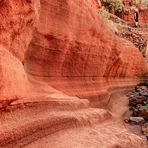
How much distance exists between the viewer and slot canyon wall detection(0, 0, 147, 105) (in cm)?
412

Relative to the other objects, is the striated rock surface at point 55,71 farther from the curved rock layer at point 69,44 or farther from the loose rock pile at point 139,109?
the loose rock pile at point 139,109

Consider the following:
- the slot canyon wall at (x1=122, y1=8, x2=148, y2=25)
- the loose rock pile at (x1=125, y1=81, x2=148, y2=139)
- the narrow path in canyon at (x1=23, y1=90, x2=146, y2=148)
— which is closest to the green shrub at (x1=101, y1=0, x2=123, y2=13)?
the slot canyon wall at (x1=122, y1=8, x2=148, y2=25)

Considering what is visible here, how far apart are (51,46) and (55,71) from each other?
535mm

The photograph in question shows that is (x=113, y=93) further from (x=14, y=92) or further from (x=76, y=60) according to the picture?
(x=14, y=92)

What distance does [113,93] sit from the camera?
1101 centimetres

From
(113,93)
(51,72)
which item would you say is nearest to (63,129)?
(51,72)

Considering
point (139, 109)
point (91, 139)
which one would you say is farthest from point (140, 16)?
point (91, 139)

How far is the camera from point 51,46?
6.55 meters

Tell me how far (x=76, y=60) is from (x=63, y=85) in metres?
0.89

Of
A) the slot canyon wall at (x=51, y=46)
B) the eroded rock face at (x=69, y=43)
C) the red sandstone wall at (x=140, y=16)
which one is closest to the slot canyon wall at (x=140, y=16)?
the red sandstone wall at (x=140, y=16)

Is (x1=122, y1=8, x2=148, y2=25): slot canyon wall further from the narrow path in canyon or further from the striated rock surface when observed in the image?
the narrow path in canyon

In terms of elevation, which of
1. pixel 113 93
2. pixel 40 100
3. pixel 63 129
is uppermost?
pixel 40 100

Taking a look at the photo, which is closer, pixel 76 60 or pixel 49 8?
pixel 49 8

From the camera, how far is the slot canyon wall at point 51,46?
412 cm
